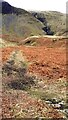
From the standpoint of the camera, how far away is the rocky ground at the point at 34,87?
25316 mm

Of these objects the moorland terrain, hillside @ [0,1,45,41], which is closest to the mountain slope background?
hillside @ [0,1,45,41]

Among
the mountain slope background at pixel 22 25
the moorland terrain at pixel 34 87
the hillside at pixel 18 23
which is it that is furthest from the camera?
the mountain slope background at pixel 22 25

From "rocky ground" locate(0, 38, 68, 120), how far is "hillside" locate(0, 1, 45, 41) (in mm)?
112725

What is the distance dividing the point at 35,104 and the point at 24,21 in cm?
15058

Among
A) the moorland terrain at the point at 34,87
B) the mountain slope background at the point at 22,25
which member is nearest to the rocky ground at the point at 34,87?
the moorland terrain at the point at 34,87

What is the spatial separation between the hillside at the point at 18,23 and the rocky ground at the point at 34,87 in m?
113

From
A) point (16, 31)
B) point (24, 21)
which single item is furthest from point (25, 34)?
point (24, 21)

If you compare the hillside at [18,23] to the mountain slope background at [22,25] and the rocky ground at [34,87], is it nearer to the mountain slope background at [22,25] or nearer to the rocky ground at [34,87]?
the mountain slope background at [22,25]

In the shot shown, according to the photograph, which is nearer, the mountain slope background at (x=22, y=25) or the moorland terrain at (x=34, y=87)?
the moorland terrain at (x=34, y=87)

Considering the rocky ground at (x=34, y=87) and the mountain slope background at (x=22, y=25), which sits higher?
the rocky ground at (x=34, y=87)

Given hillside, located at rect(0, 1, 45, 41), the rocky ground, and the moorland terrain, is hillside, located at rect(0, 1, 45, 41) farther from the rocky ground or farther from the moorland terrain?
the rocky ground

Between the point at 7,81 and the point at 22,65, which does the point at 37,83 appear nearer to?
the point at 7,81

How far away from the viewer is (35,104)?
26672mm

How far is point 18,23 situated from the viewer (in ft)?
555
